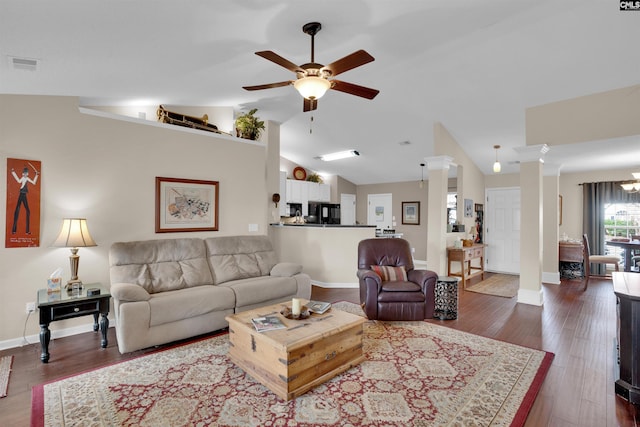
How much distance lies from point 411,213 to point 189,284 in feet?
20.4

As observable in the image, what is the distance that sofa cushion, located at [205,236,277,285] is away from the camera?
3902mm

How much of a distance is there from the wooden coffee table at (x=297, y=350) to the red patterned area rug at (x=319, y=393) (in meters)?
0.08

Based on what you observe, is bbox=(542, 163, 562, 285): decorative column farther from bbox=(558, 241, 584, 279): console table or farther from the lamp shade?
the lamp shade

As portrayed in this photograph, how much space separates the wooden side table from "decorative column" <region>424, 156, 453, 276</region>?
4.63 m

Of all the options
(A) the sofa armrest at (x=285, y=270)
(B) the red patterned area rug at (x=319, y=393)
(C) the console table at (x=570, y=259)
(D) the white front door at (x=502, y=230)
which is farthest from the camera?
(D) the white front door at (x=502, y=230)

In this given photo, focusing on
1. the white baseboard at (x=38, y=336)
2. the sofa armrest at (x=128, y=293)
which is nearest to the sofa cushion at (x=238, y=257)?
the sofa armrest at (x=128, y=293)

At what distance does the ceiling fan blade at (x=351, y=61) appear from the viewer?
217 centimetres

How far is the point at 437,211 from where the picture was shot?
17.4 ft

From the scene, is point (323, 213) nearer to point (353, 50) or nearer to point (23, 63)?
point (353, 50)

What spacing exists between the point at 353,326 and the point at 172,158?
3138 mm

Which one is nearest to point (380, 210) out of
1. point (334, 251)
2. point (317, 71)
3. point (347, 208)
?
point (347, 208)

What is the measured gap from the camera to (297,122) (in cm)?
569

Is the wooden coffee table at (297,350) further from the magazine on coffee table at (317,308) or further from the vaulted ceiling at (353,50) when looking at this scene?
the vaulted ceiling at (353,50)

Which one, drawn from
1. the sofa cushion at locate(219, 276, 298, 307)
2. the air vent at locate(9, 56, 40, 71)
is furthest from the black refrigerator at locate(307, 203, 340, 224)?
the air vent at locate(9, 56, 40, 71)
